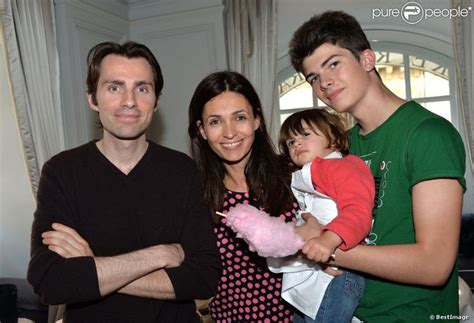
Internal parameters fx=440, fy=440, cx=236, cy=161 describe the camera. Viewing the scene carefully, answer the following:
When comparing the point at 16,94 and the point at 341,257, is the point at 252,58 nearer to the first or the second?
the point at 16,94

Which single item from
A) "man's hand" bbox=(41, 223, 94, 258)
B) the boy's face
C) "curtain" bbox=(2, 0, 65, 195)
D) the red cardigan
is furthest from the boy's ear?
"curtain" bbox=(2, 0, 65, 195)

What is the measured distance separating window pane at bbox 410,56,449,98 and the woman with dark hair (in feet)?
12.2

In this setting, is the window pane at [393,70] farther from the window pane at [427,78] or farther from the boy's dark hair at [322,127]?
the boy's dark hair at [322,127]

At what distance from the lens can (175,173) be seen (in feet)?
6.73

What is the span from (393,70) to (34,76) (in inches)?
160

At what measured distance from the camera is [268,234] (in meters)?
1.61

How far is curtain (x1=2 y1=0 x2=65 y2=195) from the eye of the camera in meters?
4.09

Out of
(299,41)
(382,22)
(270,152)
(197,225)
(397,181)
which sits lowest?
(197,225)

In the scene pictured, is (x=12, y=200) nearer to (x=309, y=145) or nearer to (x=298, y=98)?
(x=298, y=98)

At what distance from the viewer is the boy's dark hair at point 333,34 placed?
1.80 m

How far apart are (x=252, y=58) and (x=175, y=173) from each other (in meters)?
3.48

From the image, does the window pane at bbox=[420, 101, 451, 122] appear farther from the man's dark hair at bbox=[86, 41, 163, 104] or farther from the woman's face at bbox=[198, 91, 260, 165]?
the man's dark hair at bbox=[86, 41, 163, 104]

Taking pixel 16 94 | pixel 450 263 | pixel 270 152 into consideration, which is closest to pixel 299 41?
pixel 270 152

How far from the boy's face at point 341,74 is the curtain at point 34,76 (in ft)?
10.7
